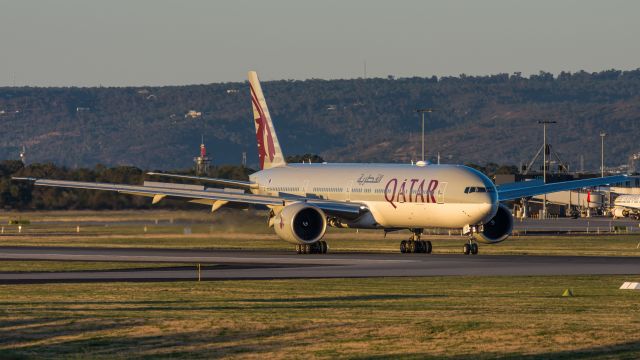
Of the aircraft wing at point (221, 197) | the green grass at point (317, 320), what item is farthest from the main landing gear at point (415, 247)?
the green grass at point (317, 320)

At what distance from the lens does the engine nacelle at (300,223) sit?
6862 centimetres

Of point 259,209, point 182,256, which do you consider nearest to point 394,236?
point 259,209

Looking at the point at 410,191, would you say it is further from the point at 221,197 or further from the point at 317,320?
the point at 317,320

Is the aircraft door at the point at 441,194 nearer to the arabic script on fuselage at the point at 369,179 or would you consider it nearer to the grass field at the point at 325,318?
the arabic script on fuselage at the point at 369,179

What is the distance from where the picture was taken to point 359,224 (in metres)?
72.9

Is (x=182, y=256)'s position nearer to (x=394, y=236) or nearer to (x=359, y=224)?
(x=359, y=224)

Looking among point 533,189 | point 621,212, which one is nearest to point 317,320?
point 533,189

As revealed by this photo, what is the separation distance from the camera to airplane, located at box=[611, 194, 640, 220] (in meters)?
147

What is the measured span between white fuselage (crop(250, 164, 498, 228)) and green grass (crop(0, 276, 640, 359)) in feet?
66.0

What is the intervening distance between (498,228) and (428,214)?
495cm

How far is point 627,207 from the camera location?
5842 inches

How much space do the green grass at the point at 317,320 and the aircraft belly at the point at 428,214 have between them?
1990 cm

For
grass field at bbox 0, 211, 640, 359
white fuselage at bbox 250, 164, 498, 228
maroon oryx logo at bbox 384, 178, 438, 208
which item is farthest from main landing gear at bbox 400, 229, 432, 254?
grass field at bbox 0, 211, 640, 359

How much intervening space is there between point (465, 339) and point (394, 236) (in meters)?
58.6
